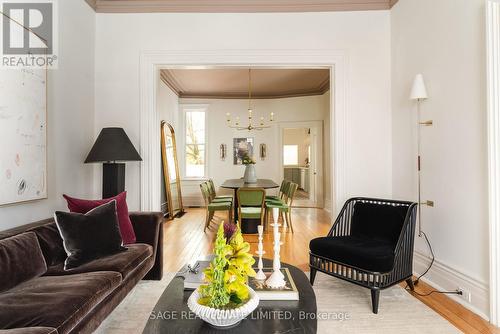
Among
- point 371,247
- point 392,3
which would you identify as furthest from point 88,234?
point 392,3

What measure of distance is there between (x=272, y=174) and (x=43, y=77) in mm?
6120

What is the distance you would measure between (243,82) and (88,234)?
5.38 meters

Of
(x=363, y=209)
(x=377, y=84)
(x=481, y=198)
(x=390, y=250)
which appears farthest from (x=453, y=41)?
(x=390, y=250)

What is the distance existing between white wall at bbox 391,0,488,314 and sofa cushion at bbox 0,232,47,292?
3357 mm

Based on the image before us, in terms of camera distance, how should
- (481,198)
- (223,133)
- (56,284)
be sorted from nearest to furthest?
(56,284) < (481,198) < (223,133)

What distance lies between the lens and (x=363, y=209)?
3.10 meters

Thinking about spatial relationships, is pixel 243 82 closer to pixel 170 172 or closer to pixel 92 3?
pixel 170 172

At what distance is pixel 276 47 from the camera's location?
3.61 meters

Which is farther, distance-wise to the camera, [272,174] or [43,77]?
[272,174]

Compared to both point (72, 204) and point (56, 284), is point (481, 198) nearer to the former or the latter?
point (56, 284)

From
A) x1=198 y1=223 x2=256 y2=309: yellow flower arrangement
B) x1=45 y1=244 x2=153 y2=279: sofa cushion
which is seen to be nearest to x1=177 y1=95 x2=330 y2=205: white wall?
x1=45 y1=244 x2=153 y2=279: sofa cushion

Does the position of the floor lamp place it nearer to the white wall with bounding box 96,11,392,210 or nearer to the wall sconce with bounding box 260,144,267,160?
the white wall with bounding box 96,11,392,210

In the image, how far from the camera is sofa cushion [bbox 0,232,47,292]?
5.94 ft

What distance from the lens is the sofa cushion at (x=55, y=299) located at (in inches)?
56.6
